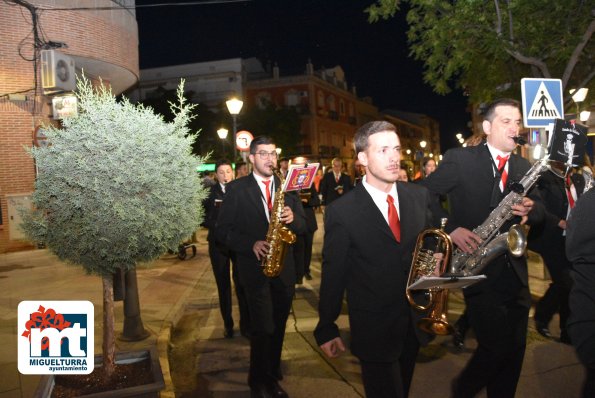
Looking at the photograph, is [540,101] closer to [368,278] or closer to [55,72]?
[368,278]

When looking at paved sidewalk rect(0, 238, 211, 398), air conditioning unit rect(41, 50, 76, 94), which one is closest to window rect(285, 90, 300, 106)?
air conditioning unit rect(41, 50, 76, 94)

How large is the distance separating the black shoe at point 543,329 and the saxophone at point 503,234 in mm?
2703

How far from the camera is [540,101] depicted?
6.48m

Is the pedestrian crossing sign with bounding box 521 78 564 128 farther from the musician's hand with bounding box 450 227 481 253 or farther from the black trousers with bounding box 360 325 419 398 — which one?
the black trousers with bounding box 360 325 419 398

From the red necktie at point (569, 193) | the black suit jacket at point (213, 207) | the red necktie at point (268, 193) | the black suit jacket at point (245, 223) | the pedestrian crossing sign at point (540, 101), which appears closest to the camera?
the black suit jacket at point (245, 223)

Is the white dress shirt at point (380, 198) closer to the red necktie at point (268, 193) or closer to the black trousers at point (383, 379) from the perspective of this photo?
the black trousers at point (383, 379)

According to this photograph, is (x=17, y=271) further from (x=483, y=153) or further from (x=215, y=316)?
(x=483, y=153)

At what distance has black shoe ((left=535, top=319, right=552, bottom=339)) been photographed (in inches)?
216

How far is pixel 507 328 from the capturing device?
3.30 meters

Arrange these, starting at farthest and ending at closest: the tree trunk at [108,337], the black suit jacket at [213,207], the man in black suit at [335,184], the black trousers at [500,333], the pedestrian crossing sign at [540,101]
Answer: the man in black suit at [335,184] < the black suit jacket at [213,207] < the pedestrian crossing sign at [540,101] < the tree trunk at [108,337] < the black trousers at [500,333]

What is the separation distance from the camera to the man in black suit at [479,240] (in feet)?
10.9

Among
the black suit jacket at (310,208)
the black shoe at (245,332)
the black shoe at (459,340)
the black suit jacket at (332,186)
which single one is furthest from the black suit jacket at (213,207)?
the black suit jacket at (332,186)

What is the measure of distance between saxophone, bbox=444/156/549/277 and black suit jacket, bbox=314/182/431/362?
1.93 ft

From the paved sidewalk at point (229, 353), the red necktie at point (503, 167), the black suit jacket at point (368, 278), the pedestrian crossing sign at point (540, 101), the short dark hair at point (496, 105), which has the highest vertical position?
the pedestrian crossing sign at point (540, 101)
